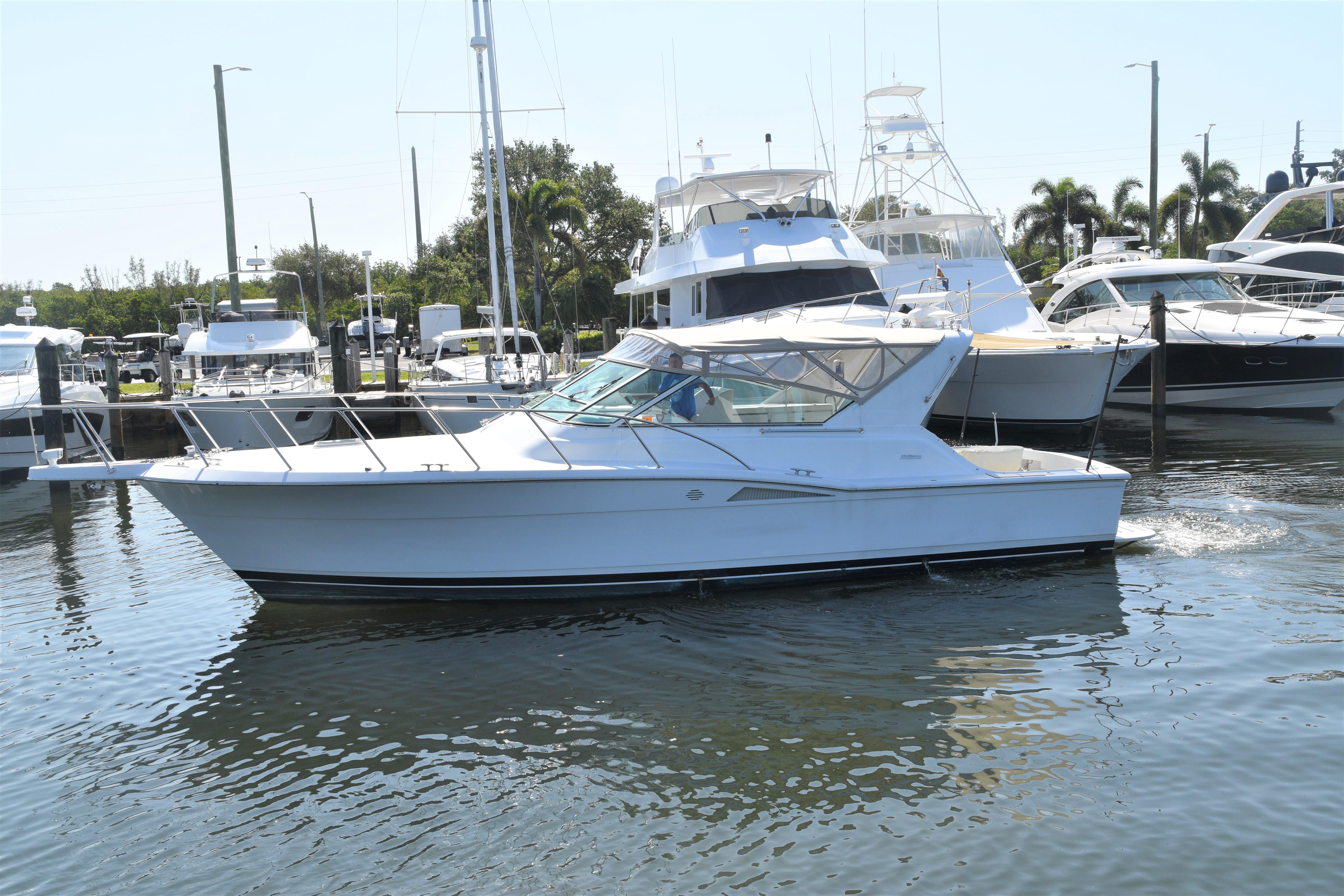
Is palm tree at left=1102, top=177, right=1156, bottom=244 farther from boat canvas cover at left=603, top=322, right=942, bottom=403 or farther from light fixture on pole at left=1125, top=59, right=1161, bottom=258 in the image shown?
boat canvas cover at left=603, top=322, right=942, bottom=403

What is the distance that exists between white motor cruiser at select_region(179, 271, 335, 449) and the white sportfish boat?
326 inches

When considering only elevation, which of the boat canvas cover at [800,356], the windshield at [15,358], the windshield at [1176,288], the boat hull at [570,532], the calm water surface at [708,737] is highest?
the windshield at [1176,288]

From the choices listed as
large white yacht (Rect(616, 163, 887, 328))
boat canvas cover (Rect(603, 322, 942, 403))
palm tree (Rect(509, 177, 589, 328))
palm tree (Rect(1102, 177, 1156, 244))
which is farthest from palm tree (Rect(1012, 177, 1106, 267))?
boat canvas cover (Rect(603, 322, 942, 403))

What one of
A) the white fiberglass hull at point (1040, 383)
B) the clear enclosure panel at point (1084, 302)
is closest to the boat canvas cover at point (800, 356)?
the white fiberglass hull at point (1040, 383)

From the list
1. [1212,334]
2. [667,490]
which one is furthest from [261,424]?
[1212,334]

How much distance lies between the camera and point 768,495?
7727 millimetres

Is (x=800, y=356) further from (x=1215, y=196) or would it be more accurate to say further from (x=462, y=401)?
(x=1215, y=196)

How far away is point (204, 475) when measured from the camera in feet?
23.8

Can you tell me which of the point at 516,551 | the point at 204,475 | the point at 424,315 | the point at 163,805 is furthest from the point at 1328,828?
the point at 424,315

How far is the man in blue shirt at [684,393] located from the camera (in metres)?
7.97

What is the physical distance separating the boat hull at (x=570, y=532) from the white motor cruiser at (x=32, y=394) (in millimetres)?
8580

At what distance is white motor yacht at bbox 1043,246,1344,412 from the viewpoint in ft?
57.5

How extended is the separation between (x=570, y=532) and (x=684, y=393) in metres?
1.58

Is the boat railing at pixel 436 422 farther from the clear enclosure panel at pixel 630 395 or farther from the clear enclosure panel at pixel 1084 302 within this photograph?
the clear enclosure panel at pixel 1084 302
